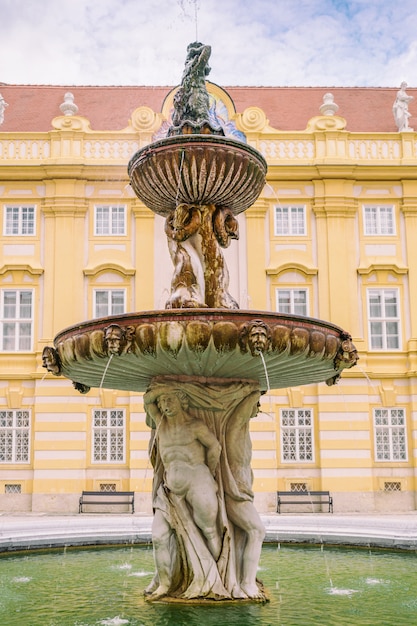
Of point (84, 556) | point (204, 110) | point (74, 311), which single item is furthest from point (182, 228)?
point (74, 311)

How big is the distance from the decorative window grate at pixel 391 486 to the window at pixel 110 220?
1060 cm

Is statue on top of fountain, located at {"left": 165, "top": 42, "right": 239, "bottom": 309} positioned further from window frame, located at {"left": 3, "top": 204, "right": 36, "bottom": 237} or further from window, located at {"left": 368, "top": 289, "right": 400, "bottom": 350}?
window frame, located at {"left": 3, "top": 204, "right": 36, "bottom": 237}

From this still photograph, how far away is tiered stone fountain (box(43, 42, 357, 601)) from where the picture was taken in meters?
6.83

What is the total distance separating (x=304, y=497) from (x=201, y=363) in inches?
613

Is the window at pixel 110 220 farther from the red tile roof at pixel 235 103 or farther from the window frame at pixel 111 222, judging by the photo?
the red tile roof at pixel 235 103

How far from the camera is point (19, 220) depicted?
2386 centimetres

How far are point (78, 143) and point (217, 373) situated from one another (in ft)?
57.3

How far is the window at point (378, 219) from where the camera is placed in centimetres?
2409

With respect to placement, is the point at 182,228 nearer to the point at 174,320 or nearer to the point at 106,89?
the point at 174,320

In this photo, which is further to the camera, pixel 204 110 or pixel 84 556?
pixel 84 556

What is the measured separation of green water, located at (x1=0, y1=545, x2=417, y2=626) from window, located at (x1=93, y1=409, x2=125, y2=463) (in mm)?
10479

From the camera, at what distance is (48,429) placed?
22.4 metres

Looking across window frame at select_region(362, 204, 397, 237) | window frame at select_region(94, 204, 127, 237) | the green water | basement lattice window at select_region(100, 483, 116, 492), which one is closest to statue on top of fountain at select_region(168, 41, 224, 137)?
the green water

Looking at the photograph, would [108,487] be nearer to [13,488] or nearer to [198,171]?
[13,488]
